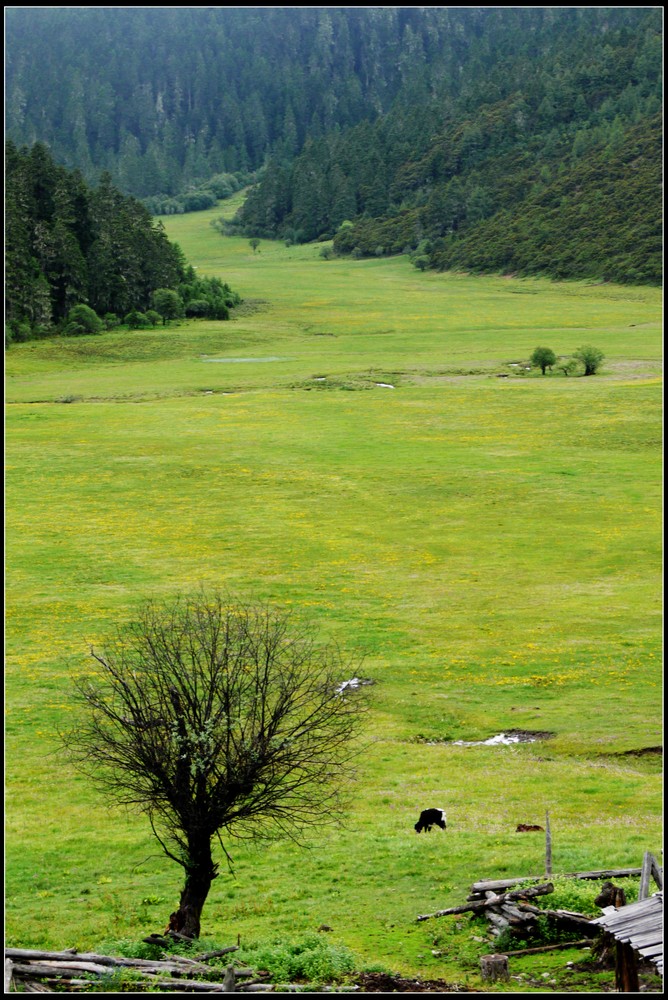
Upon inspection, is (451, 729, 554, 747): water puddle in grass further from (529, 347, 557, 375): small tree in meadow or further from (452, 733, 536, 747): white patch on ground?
(529, 347, 557, 375): small tree in meadow

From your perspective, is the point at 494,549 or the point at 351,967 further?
the point at 494,549

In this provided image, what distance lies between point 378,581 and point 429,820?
22696mm

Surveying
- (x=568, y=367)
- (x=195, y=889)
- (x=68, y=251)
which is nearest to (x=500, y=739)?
(x=195, y=889)

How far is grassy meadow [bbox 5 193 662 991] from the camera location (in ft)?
77.6

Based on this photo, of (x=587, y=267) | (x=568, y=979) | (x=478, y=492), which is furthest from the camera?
(x=587, y=267)

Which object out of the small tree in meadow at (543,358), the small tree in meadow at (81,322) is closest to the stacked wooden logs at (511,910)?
A: the small tree in meadow at (543,358)

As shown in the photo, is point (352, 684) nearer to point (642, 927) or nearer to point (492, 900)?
point (492, 900)

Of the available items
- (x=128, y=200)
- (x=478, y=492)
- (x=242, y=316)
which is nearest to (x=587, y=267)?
(x=242, y=316)

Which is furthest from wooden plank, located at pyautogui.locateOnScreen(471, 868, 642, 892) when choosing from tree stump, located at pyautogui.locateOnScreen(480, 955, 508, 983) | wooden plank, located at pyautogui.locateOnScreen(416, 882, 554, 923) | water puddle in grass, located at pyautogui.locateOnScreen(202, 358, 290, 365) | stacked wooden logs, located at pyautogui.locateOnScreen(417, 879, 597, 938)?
water puddle in grass, located at pyautogui.locateOnScreen(202, 358, 290, 365)

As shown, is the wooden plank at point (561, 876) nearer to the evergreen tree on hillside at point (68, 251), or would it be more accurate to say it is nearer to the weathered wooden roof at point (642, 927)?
the weathered wooden roof at point (642, 927)

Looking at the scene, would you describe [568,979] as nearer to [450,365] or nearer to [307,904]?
[307,904]

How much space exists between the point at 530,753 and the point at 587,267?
14978cm

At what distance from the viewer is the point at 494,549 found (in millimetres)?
53031

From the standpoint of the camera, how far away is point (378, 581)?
48.3 m
